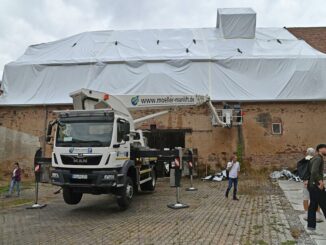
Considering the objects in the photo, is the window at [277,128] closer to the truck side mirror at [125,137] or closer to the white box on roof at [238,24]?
the white box on roof at [238,24]

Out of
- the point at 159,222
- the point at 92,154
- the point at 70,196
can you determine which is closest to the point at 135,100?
the point at 92,154

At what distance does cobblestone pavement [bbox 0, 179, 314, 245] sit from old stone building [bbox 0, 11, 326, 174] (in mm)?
6757

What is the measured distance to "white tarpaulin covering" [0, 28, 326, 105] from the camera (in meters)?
20.5

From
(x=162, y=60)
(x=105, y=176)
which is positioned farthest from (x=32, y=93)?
(x=105, y=176)

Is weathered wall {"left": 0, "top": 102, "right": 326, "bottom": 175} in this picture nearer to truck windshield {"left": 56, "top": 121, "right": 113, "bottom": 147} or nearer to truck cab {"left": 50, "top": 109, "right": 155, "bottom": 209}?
truck cab {"left": 50, "top": 109, "right": 155, "bottom": 209}

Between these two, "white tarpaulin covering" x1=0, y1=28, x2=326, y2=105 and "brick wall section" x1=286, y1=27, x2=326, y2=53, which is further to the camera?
"brick wall section" x1=286, y1=27, x2=326, y2=53

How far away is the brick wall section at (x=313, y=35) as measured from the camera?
78.0 ft

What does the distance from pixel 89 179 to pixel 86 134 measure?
4.25ft

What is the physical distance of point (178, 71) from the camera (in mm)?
21156

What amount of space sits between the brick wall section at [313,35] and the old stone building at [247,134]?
5.62 metres

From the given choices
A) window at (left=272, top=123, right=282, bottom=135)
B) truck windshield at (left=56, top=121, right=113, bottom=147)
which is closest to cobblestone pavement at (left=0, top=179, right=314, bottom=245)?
truck windshield at (left=56, top=121, right=113, bottom=147)

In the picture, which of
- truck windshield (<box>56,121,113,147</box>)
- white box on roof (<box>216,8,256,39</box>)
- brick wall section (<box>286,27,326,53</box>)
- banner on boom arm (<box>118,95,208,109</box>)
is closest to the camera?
truck windshield (<box>56,121,113,147</box>)

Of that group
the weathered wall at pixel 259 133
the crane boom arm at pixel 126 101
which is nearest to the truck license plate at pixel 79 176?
the crane boom arm at pixel 126 101

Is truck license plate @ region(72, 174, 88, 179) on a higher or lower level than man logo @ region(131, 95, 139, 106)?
lower
